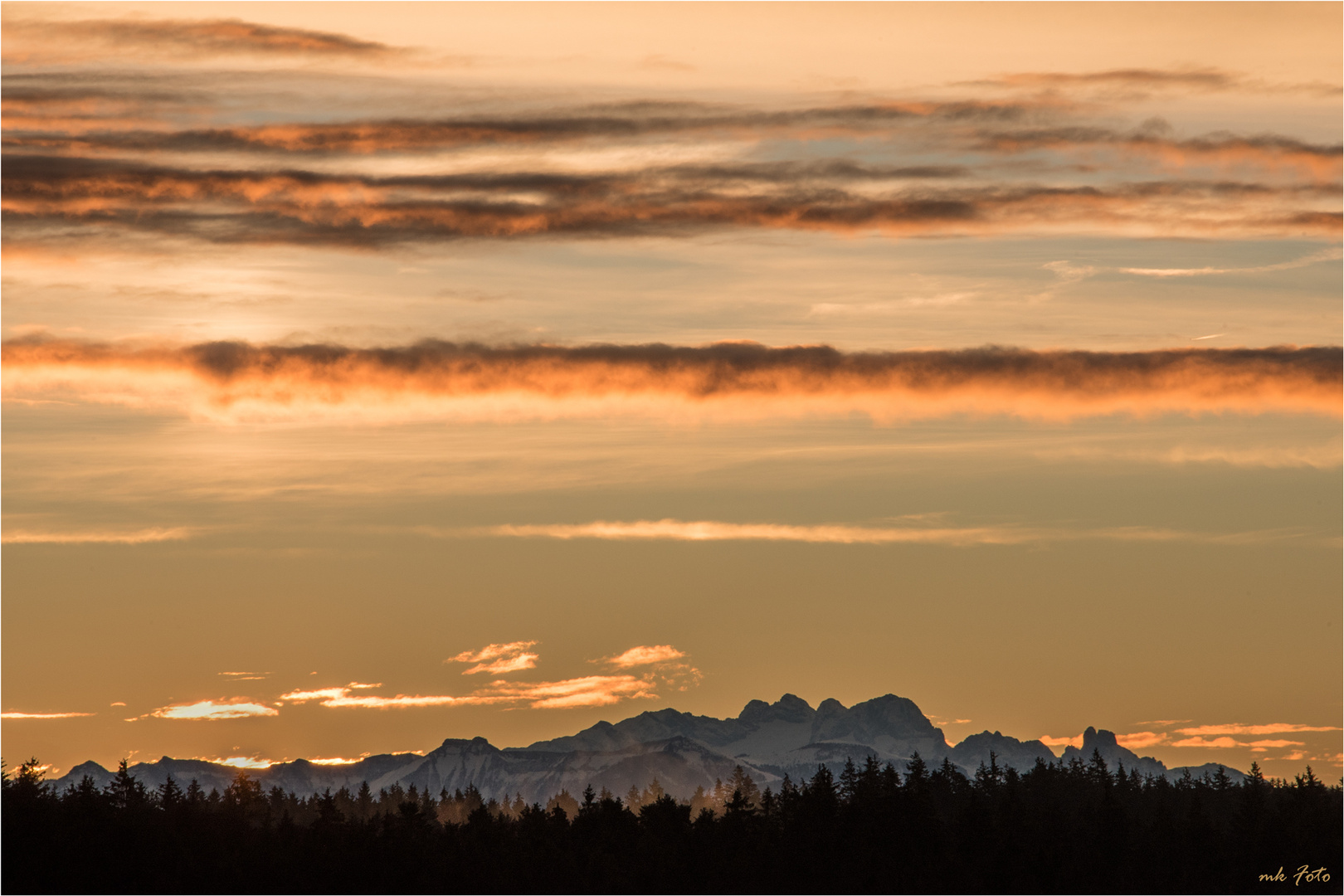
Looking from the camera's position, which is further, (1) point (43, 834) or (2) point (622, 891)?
(2) point (622, 891)

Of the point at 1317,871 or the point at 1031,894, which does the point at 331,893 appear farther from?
the point at 1317,871

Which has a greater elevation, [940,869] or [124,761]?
[124,761]

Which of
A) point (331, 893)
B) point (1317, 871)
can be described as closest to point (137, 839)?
point (331, 893)

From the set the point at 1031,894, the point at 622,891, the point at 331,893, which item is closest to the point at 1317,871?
the point at 1031,894

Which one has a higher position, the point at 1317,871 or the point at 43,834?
the point at 43,834

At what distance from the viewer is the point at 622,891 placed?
199750 millimetres

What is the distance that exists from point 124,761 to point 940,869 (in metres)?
103

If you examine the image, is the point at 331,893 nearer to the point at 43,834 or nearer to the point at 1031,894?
the point at 43,834

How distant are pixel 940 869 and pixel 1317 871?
149ft

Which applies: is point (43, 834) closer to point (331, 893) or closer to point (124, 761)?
point (124, 761)

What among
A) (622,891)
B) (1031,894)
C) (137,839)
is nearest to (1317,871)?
(1031,894)

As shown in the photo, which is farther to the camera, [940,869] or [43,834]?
[940,869]

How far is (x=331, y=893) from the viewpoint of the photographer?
651 ft

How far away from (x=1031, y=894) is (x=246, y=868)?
323 feet
